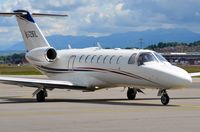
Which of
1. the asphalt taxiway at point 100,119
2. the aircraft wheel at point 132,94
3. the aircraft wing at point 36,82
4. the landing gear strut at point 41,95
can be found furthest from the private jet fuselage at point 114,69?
the asphalt taxiway at point 100,119

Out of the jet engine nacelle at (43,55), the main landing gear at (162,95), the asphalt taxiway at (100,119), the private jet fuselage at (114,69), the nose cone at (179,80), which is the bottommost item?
the asphalt taxiway at (100,119)

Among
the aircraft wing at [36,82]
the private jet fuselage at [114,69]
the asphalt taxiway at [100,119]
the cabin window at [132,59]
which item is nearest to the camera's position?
the asphalt taxiway at [100,119]

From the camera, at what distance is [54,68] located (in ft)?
96.2

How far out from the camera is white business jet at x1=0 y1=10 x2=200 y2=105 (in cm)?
2334

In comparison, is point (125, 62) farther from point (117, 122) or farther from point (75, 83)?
point (117, 122)

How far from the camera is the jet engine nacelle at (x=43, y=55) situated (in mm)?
29044

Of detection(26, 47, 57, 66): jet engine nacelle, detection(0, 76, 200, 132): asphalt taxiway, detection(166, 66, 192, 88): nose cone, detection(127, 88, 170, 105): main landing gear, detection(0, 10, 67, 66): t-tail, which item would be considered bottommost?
detection(0, 76, 200, 132): asphalt taxiway

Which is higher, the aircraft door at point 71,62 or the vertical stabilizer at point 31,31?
the vertical stabilizer at point 31,31

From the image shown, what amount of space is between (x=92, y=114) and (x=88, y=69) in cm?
892

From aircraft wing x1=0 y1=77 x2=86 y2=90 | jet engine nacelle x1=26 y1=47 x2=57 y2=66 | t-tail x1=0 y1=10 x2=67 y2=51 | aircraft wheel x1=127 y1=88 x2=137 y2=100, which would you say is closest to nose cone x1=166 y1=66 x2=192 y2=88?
aircraft wheel x1=127 y1=88 x2=137 y2=100

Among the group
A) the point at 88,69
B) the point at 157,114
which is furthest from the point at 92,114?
the point at 88,69

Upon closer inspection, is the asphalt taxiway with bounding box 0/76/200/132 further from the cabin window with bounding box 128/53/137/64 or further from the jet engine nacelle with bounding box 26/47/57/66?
the jet engine nacelle with bounding box 26/47/57/66

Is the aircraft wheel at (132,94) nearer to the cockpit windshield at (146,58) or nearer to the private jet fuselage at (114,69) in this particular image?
the private jet fuselage at (114,69)

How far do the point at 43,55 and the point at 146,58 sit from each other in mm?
6728
